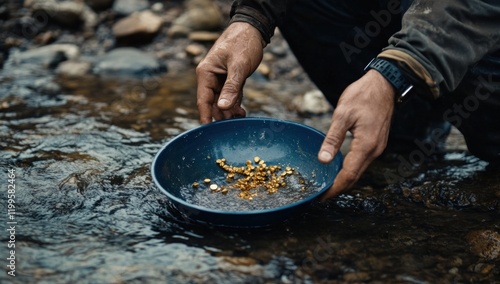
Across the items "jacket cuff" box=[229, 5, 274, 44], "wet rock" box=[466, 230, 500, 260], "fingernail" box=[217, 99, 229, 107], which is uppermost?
"jacket cuff" box=[229, 5, 274, 44]

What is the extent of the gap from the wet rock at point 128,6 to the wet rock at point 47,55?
853 mm

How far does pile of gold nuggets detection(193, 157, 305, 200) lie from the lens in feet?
8.09

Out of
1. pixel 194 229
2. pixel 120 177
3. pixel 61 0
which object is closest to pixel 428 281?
pixel 194 229

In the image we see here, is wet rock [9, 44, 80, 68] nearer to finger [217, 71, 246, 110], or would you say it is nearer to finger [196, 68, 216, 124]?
finger [196, 68, 216, 124]

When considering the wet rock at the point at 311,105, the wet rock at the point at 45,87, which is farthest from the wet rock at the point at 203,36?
the wet rock at the point at 45,87

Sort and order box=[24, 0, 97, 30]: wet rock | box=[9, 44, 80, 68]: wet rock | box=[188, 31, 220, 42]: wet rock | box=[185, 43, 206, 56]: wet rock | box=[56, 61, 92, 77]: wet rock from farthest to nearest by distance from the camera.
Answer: box=[24, 0, 97, 30]: wet rock → box=[188, 31, 220, 42]: wet rock → box=[185, 43, 206, 56]: wet rock → box=[9, 44, 80, 68]: wet rock → box=[56, 61, 92, 77]: wet rock

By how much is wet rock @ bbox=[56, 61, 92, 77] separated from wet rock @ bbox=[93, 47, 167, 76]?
8 cm

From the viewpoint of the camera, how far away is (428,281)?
2.04 m

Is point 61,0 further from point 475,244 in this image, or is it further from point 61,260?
point 475,244

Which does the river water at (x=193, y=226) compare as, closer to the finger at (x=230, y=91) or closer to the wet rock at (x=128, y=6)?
the finger at (x=230, y=91)

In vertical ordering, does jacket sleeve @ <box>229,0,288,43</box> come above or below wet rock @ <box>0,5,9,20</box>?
above

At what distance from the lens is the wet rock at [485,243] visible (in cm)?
225

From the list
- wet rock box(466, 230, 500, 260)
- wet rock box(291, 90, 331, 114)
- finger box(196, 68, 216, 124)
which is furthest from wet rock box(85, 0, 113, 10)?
wet rock box(466, 230, 500, 260)

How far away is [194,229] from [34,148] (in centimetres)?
130
